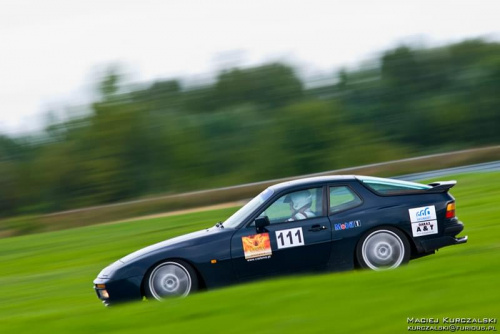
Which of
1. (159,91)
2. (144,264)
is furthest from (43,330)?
(159,91)

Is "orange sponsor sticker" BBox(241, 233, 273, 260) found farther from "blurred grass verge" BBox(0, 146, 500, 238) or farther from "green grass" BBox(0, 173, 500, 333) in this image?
"blurred grass verge" BBox(0, 146, 500, 238)

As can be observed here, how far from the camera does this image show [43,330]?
22.6 ft

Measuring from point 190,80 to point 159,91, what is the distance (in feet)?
12.1

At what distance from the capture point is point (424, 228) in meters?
8.64

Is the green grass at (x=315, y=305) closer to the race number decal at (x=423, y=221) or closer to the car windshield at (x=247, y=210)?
the race number decal at (x=423, y=221)

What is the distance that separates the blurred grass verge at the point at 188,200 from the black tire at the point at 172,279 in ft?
54.1

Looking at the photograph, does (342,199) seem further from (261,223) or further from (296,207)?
(261,223)

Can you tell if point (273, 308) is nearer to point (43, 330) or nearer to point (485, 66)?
point (43, 330)

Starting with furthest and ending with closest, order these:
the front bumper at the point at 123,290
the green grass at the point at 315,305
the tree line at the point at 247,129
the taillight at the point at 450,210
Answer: the tree line at the point at 247,129
the taillight at the point at 450,210
the front bumper at the point at 123,290
the green grass at the point at 315,305

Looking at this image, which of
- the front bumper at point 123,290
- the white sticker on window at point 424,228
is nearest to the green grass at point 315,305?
the front bumper at point 123,290

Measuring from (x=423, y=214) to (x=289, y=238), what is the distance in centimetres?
155

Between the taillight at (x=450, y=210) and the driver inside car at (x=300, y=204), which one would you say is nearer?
the driver inside car at (x=300, y=204)

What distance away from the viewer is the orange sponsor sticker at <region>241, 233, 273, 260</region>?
27.9 feet

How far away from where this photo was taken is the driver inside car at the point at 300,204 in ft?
28.4
